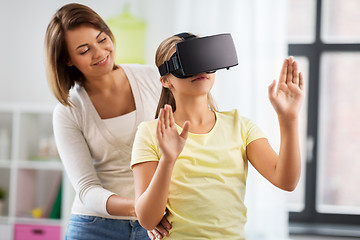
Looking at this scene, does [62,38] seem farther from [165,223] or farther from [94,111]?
[165,223]

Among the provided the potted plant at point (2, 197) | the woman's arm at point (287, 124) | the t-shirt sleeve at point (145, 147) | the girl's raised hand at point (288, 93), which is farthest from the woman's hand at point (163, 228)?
the potted plant at point (2, 197)

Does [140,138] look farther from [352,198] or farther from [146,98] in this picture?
[352,198]

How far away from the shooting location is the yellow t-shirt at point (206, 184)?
1.25 metres

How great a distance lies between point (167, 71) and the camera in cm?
133

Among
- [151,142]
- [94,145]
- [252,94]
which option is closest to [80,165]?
[94,145]

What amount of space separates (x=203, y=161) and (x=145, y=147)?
0.54ft

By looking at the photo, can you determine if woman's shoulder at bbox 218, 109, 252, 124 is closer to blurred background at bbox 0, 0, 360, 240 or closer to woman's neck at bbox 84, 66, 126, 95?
woman's neck at bbox 84, 66, 126, 95

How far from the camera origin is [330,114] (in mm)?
3807

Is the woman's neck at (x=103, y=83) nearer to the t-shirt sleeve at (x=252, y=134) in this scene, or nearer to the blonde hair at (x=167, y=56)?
the blonde hair at (x=167, y=56)

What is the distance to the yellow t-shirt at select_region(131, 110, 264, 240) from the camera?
1.25m

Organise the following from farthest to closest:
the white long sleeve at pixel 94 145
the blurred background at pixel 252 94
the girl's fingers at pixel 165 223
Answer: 1. the blurred background at pixel 252 94
2. the white long sleeve at pixel 94 145
3. the girl's fingers at pixel 165 223

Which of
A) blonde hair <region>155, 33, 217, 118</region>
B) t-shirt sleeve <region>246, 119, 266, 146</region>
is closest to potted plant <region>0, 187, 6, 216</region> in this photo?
blonde hair <region>155, 33, 217, 118</region>

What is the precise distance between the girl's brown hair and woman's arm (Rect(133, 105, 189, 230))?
2.12 feet

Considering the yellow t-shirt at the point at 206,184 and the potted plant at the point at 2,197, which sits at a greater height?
the yellow t-shirt at the point at 206,184
